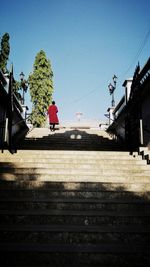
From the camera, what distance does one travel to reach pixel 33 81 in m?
31.6

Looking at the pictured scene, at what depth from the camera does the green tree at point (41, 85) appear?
30234 millimetres

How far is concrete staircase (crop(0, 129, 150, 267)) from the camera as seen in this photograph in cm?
360

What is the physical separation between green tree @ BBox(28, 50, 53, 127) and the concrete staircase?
76.8 ft

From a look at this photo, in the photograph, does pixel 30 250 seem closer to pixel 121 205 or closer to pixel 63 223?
pixel 63 223

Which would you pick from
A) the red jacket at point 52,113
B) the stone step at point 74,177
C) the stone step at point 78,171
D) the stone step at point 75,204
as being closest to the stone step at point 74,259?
the stone step at point 75,204

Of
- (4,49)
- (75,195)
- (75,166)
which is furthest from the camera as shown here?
(4,49)

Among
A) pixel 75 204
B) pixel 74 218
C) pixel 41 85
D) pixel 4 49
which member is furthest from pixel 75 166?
pixel 4 49

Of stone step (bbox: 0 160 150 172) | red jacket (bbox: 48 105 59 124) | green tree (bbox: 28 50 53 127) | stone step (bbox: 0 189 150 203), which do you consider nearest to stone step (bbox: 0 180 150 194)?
stone step (bbox: 0 189 150 203)

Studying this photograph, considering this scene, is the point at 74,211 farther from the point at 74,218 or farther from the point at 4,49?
the point at 4,49

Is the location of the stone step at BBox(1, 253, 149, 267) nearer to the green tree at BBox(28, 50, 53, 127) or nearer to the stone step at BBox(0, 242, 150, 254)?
the stone step at BBox(0, 242, 150, 254)

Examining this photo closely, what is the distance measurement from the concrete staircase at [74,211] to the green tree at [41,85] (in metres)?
23.4

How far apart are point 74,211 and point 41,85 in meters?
28.1

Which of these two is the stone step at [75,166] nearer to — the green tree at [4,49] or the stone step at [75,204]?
the stone step at [75,204]

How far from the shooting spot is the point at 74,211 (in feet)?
14.9
